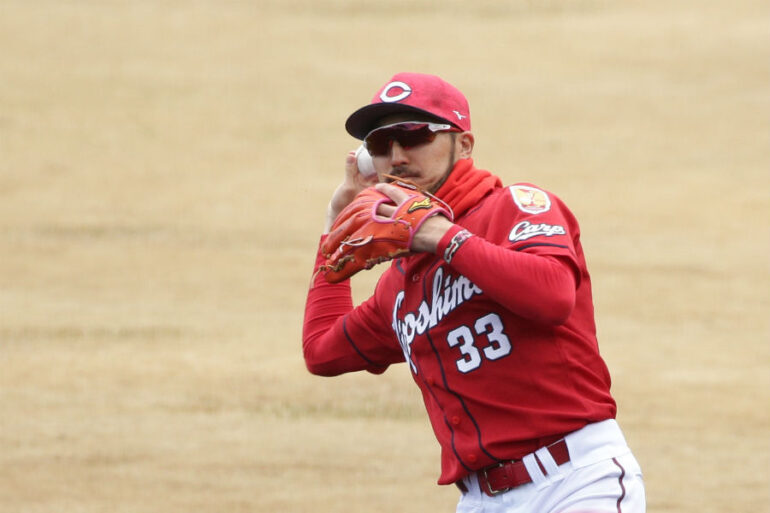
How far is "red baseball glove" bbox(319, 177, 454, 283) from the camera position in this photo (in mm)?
2926

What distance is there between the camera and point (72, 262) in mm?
13602

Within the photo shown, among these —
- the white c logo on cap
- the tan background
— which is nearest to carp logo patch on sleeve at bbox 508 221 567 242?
the white c logo on cap

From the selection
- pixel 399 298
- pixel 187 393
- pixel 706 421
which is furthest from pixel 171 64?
pixel 399 298

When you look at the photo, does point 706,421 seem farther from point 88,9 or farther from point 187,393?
point 88,9

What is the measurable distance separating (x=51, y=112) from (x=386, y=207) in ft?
55.1

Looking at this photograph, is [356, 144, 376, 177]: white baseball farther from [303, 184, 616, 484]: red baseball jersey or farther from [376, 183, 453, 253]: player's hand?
[376, 183, 453, 253]: player's hand

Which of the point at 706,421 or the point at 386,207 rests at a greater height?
the point at 386,207

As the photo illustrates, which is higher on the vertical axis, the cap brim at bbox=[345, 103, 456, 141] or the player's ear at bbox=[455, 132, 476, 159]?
the cap brim at bbox=[345, 103, 456, 141]

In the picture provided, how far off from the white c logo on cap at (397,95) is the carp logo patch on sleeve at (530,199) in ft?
1.23

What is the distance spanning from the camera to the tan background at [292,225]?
7.85 meters

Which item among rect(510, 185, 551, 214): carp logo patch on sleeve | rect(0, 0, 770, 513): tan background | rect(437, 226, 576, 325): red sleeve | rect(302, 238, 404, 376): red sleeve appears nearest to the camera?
rect(437, 226, 576, 325): red sleeve

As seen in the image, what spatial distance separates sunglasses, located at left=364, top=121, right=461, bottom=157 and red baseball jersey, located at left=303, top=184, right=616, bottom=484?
0.21m

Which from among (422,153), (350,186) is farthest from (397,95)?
(350,186)

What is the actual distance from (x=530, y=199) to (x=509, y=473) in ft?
2.15
